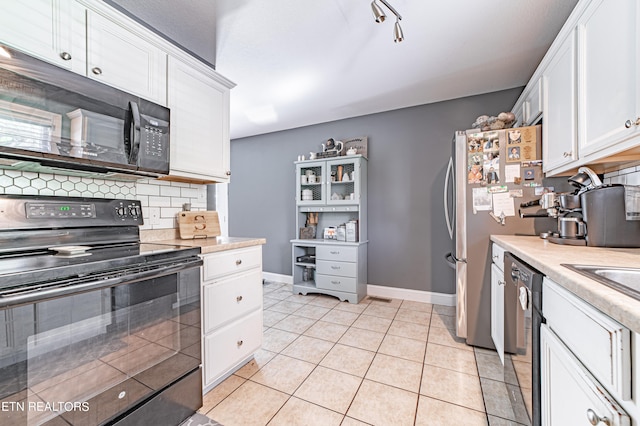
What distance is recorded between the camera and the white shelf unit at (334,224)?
330 centimetres

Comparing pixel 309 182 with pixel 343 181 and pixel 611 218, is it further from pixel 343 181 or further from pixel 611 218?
pixel 611 218

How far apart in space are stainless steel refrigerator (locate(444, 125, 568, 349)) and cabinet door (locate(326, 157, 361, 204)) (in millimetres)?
1310

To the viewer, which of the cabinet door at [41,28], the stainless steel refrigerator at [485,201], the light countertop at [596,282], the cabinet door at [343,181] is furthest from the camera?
the cabinet door at [343,181]

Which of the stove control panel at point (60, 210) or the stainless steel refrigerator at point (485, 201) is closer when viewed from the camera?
the stove control panel at point (60, 210)

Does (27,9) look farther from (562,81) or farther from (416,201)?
(416,201)

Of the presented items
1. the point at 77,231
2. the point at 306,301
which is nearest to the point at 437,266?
the point at 306,301

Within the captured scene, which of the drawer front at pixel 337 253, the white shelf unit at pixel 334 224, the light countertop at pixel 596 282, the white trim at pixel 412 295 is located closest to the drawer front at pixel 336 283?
the white shelf unit at pixel 334 224

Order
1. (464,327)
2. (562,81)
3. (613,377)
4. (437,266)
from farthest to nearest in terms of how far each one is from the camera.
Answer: (437,266) < (464,327) < (562,81) < (613,377)

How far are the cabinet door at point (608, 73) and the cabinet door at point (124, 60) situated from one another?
2361 mm

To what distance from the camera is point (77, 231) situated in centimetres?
135

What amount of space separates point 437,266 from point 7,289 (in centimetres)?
345

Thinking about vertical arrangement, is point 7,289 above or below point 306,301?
above

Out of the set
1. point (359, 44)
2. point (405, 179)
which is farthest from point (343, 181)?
point (359, 44)

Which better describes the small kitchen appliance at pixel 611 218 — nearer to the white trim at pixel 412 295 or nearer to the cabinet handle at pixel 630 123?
the cabinet handle at pixel 630 123
